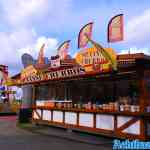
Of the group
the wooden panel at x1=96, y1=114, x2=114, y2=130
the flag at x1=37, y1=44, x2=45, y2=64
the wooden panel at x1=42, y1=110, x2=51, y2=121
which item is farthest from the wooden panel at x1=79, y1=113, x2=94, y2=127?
the flag at x1=37, y1=44, x2=45, y2=64

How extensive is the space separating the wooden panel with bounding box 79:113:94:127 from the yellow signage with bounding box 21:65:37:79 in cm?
447

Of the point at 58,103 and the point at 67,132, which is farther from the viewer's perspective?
the point at 58,103

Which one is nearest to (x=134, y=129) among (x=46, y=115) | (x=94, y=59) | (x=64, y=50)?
(x=94, y=59)

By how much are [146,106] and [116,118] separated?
5.51 feet

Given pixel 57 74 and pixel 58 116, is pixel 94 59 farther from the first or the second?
pixel 58 116

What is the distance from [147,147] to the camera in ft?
43.4

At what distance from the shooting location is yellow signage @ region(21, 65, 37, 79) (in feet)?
69.2

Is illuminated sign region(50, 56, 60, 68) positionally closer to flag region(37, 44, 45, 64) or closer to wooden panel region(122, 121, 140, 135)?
flag region(37, 44, 45, 64)

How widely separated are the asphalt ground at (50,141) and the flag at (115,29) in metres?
3.91

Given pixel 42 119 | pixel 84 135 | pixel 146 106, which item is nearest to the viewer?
pixel 146 106

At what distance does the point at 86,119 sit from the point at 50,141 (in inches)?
83.6

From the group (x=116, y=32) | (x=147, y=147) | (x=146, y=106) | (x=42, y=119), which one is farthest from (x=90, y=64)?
(x=42, y=119)

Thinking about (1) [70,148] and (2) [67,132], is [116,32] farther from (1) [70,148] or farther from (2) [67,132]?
(2) [67,132]

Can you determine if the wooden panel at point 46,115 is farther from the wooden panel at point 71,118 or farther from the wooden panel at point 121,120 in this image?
the wooden panel at point 121,120
